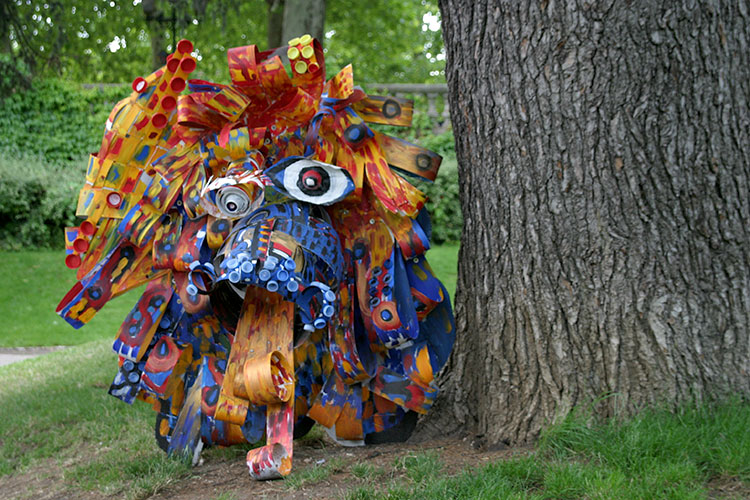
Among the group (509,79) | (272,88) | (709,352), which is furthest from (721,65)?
(272,88)

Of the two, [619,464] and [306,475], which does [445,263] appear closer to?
[306,475]

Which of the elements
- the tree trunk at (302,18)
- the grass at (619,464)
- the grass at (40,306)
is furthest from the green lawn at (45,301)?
the grass at (619,464)

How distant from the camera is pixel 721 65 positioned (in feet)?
9.82

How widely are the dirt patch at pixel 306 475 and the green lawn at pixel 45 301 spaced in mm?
5657

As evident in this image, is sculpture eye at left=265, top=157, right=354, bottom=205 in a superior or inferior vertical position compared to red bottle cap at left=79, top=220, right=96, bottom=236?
superior

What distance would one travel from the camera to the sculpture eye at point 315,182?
328 cm

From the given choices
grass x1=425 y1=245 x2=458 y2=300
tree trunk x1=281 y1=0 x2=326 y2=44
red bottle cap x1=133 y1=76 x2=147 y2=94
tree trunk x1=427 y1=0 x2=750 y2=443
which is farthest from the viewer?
grass x1=425 y1=245 x2=458 y2=300

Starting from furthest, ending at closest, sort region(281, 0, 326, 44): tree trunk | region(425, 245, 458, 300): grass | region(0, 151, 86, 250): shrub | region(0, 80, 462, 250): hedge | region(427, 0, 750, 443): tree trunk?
1. region(0, 80, 462, 250): hedge
2. region(0, 151, 86, 250): shrub
3. region(425, 245, 458, 300): grass
4. region(281, 0, 326, 44): tree trunk
5. region(427, 0, 750, 443): tree trunk

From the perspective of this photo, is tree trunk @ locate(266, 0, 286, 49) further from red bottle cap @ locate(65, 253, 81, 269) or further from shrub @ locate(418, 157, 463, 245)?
red bottle cap @ locate(65, 253, 81, 269)

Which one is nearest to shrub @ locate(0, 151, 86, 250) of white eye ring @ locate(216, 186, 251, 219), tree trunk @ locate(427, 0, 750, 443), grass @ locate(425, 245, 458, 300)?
grass @ locate(425, 245, 458, 300)

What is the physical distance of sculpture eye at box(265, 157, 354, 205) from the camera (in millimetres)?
3279

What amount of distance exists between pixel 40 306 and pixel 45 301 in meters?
0.20

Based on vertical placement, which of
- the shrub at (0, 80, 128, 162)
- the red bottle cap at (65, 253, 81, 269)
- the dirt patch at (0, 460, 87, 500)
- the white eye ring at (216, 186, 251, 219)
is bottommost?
the dirt patch at (0, 460, 87, 500)

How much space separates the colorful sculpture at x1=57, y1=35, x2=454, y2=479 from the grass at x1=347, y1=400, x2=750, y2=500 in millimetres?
601
